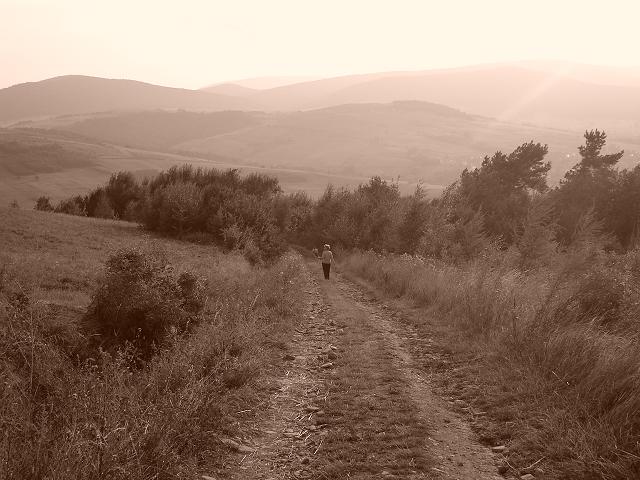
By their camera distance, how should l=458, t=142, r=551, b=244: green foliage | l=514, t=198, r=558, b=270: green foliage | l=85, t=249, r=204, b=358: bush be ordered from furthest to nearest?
l=458, t=142, r=551, b=244: green foliage
l=514, t=198, r=558, b=270: green foliage
l=85, t=249, r=204, b=358: bush

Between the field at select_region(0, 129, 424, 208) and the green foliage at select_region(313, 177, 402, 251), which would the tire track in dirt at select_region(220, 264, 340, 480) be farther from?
the field at select_region(0, 129, 424, 208)

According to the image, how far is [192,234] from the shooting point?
97.0 feet

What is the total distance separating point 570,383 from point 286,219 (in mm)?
39014

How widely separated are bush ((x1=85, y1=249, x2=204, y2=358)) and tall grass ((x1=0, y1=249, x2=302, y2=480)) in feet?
1.58

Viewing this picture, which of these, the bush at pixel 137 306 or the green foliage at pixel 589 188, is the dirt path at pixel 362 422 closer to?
the bush at pixel 137 306

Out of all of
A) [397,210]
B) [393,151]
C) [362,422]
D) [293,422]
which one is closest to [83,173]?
[397,210]

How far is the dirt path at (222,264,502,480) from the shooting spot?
559cm

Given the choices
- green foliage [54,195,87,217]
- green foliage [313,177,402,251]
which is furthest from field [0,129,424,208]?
green foliage [313,177,402,251]

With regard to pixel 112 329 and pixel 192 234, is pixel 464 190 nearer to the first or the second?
pixel 192 234

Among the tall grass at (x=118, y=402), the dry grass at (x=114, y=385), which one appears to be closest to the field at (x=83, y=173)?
the dry grass at (x=114, y=385)

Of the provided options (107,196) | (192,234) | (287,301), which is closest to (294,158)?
(107,196)

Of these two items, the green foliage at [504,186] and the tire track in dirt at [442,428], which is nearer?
the tire track in dirt at [442,428]

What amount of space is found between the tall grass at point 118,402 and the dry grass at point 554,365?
3492mm

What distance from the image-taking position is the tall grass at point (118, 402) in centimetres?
436
